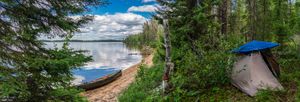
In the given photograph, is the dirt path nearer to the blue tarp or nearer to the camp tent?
the camp tent

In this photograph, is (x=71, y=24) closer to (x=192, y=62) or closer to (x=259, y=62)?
(x=192, y=62)

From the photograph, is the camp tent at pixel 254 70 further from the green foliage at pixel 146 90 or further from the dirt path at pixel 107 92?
the dirt path at pixel 107 92

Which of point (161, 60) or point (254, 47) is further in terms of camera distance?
point (161, 60)

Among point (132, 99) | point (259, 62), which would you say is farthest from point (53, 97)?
point (259, 62)

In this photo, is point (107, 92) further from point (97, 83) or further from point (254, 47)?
point (254, 47)

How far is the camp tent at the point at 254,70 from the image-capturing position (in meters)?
9.62

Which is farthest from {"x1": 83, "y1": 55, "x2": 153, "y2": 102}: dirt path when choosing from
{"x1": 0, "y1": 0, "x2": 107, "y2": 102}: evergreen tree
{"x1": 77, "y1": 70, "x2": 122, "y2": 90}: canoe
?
{"x1": 0, "y1": 0, "x2": 107, "y2": 102}: evergreen tree

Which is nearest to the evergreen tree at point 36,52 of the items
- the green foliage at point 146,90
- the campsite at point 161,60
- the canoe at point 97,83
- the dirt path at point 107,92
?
the campsite at point 161,60

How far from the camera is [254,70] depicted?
9891 mm

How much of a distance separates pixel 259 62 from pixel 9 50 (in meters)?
7.85

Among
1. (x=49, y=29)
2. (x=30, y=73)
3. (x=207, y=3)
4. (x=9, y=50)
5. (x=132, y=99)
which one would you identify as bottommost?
(x=132, y=99)

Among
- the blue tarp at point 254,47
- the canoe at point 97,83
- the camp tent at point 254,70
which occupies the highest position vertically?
the blue tarp at point 254,47

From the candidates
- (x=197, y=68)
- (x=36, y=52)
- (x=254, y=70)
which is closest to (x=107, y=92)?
(x=197, y=68)

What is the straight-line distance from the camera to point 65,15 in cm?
811
